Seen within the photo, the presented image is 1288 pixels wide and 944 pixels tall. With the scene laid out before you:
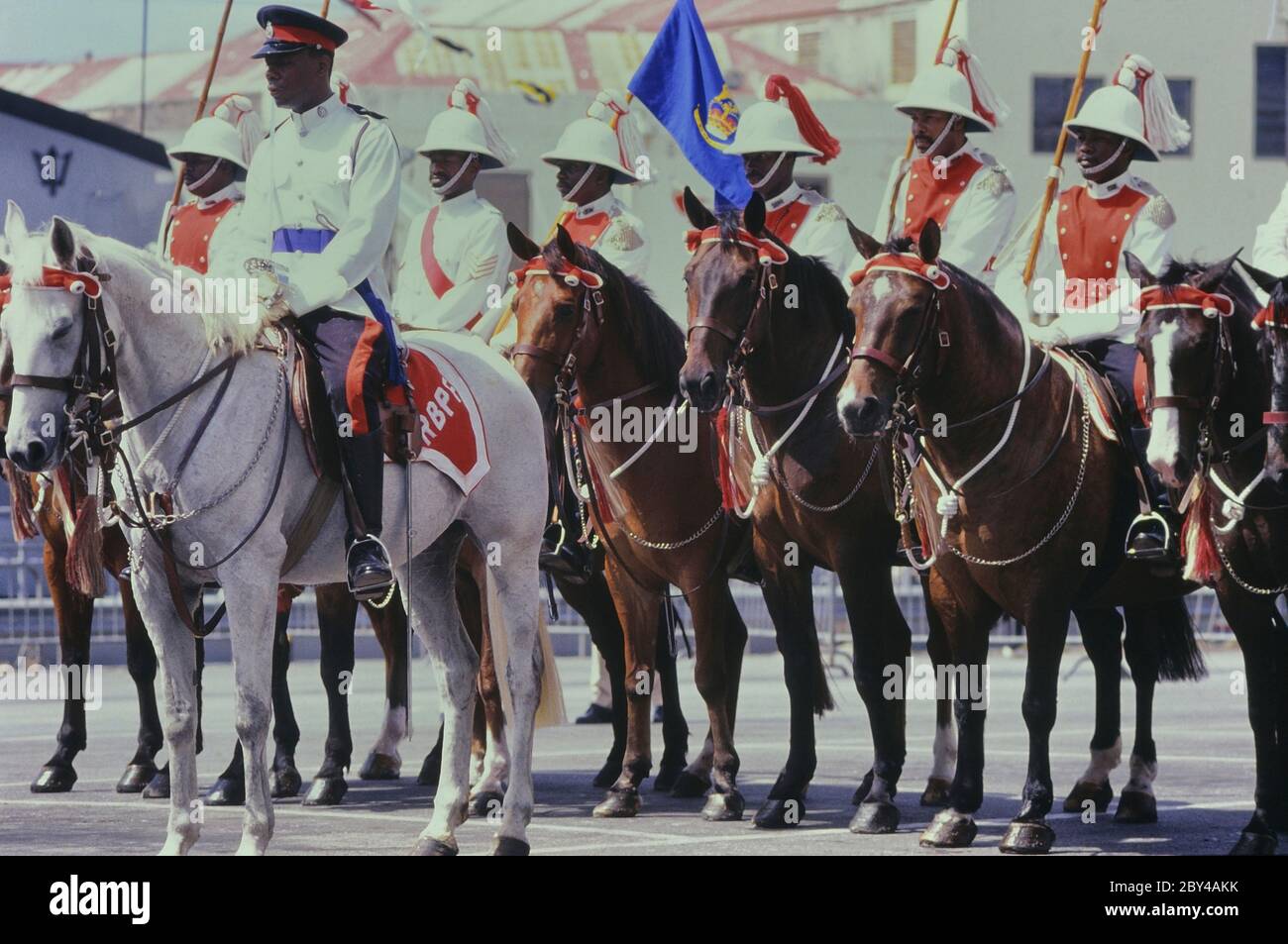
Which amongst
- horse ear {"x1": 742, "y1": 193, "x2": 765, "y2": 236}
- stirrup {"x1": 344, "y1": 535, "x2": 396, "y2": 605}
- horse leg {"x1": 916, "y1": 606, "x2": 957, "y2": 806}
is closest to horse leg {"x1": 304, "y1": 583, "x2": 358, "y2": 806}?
stirrup {"x1": 344, "y1": 535, "x2": 396, "y2": 605}

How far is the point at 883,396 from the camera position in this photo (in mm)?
9688

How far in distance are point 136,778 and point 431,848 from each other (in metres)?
3.24

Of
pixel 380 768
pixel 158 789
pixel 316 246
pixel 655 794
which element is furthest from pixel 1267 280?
pixel 158 789

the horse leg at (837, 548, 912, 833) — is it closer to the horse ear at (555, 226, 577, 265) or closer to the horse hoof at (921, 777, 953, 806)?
the horse hoof at (921, 777, 953, 806)

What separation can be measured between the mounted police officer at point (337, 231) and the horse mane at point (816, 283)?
169cm

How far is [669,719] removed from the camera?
12734 millimetres

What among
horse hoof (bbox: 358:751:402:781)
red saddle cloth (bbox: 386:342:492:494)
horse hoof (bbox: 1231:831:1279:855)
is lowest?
horse hoof (bbox: 358:751:402:781)

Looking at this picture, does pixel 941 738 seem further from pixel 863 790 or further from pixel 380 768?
pixel 380 768

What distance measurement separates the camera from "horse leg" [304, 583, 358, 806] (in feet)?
40.8

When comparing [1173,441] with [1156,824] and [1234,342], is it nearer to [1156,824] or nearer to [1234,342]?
[1234,342]

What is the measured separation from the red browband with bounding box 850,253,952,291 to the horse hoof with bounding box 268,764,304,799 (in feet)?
14.8

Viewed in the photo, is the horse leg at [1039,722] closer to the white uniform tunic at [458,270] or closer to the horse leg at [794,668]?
the horse leg at [794,668]

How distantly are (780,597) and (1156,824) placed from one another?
2.16 metres
